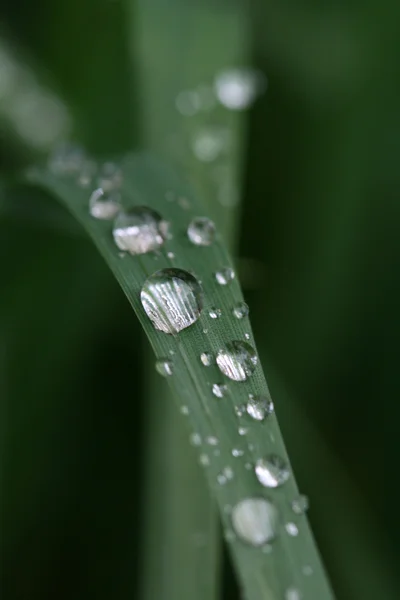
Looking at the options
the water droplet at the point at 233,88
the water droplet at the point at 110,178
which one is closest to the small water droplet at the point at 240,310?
the water droplet at the point at 110,178

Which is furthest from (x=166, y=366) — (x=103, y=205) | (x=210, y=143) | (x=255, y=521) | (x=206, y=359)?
(x=210, y=143)

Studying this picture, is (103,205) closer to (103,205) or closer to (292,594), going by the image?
(103,205)

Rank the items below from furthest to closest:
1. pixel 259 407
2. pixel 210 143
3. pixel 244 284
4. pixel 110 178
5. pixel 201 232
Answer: pixel 244 284, pixel 210 143, pixel 110 178, pixel 201 232, pixel 259 407

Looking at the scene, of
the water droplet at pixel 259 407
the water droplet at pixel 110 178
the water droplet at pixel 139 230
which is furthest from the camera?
the water droplet at pixel 110 178

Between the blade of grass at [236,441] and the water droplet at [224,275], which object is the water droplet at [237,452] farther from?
the water droplet at [224,275]

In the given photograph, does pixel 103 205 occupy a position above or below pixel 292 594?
above

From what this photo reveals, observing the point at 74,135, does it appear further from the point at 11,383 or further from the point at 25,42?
the point at 11,383
